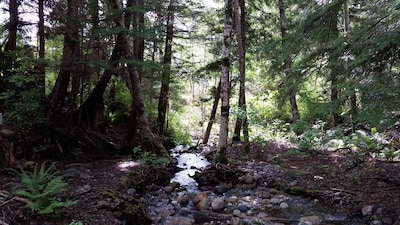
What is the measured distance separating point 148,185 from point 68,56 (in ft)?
12.8

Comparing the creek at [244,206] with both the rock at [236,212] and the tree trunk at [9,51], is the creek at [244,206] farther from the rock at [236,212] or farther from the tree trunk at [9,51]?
the tree trunk at [9,51]

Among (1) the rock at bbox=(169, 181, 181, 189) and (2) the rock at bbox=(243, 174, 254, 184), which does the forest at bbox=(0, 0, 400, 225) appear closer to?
(1) the rock at bbox=(169, 181, 181, 189)

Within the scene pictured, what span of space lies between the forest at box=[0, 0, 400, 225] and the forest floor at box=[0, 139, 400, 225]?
0.11 feet

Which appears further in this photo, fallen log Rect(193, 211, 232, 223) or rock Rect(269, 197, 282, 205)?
rock Rect(269, 197, 282, 205)

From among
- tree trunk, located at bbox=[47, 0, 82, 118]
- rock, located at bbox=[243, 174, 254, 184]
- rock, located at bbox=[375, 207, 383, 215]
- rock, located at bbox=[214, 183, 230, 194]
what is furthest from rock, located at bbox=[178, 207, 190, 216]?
tree trunk, located at bbox=[47, 0, 82, 118]

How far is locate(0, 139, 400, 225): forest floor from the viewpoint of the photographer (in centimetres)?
456

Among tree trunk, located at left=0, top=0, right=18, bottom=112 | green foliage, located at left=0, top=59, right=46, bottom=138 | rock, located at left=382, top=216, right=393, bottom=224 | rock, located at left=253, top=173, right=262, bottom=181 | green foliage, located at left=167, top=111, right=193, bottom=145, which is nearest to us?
rock, located at left=382, top=216, right=393, bottom=224

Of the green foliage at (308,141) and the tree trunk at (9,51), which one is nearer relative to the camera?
the tree trunk at (9,51)

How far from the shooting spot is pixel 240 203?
6.62 metres

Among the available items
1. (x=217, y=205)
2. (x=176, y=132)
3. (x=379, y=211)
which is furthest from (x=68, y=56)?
(x=176, y=132)

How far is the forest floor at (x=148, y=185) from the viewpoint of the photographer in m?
4.56

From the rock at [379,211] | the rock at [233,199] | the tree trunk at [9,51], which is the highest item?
the tree trunk at [9,51]

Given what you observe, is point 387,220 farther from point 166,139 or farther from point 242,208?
point 166,139

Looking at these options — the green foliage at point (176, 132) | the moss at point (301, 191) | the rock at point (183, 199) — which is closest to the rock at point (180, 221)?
the rock at point (183, 199)
